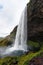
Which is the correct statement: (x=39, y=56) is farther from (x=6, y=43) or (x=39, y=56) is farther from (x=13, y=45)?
(x=6, y=43)

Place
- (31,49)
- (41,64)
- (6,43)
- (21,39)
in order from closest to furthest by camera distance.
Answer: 1. (41,64)
2. (31,49)
3. (21,39)
4. (6,43)

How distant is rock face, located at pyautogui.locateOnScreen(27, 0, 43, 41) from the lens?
6572 centimetres

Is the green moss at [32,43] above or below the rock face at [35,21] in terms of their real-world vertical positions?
below

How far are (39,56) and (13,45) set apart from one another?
29.8m

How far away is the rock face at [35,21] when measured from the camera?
65719mm

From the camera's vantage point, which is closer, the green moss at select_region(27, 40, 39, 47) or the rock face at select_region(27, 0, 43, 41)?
the green moss at select_region(27, 40, 39, 47)

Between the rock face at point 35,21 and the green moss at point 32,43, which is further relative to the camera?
the rock face at point 35,21

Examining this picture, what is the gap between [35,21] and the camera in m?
67.1

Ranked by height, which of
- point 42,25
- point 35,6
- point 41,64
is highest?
point 35,6

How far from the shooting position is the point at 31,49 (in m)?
61.0

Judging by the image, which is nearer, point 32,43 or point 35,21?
point 32,43

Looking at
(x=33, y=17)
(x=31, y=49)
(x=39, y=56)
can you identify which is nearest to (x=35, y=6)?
(x=33, y=17)

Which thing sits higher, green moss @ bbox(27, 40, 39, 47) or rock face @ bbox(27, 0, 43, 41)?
rock face @ bbox(27, 0, 43, 41)

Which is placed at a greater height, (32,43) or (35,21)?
(35,21)
